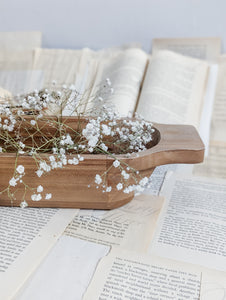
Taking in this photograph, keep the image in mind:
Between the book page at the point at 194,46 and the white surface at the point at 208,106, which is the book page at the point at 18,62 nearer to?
the book page at the point at 194,46

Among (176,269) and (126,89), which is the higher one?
(126,89)

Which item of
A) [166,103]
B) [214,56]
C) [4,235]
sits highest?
[214,56]

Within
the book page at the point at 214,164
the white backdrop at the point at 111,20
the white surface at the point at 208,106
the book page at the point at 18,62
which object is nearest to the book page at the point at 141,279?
the book page at the point at 214,164

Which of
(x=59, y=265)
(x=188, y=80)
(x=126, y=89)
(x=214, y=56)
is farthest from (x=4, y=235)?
(x=214, y=56)

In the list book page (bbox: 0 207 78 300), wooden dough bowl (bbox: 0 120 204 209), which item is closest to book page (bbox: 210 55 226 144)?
wooden dough bowl (bbox: 0 120 204 209)

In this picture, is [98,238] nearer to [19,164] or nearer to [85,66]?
[19,164]

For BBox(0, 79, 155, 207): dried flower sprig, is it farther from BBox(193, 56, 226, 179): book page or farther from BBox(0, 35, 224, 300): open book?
BBox(193, 56, 226, 179): book page

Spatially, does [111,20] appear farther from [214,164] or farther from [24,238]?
[24,238]
